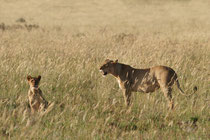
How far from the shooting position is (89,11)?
4519 centimetres

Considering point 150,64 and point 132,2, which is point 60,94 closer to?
point 150,64

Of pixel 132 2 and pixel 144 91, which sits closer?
pixel 144 91

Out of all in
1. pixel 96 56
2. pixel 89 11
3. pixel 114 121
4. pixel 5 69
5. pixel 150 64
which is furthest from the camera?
pixel 89 11

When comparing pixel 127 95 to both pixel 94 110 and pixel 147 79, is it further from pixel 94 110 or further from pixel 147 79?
pixel 94 110

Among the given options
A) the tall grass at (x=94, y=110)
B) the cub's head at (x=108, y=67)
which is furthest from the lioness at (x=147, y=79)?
the tall grass at (x=94, y=110)

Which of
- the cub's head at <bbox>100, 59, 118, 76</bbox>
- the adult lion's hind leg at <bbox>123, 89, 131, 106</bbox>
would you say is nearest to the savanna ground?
the adult lion's hind leg at <bbox>123, 89, 131, 106</bbox>

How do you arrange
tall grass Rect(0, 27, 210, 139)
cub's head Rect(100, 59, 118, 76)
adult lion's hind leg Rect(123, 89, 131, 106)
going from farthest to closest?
1. cub's head Rect(100, 59, 118, 76)
2. adult lion's hind leg Rect(123, 89, 131, 106)
3. tall grass Rect(0, 27, 210, 139)

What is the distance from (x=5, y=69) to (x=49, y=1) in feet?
156

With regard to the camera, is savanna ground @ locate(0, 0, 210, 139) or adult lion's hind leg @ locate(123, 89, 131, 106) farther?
adult lion's hind leg @ locate(123, 89, 131, 106)

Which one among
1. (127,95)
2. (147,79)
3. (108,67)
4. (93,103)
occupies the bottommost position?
(93,103)

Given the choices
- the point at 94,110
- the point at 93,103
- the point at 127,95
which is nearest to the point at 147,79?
the point at 127,95

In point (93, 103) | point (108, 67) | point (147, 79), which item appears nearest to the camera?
point (93, 103)

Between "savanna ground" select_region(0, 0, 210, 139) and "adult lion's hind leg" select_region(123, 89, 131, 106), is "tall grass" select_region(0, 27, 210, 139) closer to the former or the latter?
"savanna ground" select_region(0, 0, 210, 139)

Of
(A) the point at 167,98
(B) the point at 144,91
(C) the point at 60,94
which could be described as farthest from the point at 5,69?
(A) the point at 167,98
